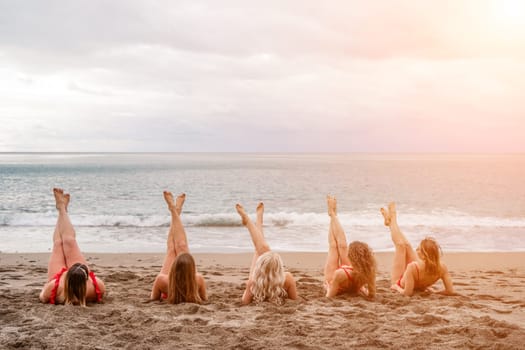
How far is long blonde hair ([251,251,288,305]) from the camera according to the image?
6.07 metres

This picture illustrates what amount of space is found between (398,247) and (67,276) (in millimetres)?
4847

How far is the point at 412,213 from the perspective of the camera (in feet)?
83.3

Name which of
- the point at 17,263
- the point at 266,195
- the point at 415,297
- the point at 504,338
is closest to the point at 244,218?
the point at 415,297

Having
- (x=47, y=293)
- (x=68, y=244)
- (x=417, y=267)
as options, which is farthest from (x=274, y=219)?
(x=47, y=293)

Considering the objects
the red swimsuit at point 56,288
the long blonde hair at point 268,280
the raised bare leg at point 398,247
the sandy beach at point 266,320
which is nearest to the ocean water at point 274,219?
the raised bare leg at point 398,247

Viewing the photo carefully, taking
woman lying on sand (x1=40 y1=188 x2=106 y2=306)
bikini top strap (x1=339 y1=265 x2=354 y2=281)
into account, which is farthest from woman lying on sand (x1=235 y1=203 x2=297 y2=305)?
woman lying on sand (x1=40 y1=188 x2=106 y2=306)

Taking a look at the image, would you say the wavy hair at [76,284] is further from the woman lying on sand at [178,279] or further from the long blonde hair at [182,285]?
the long blonde hair at [182,285]

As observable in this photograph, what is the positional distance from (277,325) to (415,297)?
2486 mm

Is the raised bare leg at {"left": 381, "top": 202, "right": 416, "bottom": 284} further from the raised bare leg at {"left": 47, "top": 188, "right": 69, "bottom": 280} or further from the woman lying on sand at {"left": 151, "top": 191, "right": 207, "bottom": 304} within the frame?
the raised bare leg at {"left": 47, "top": 188, "right": 69, "bottom": 280}

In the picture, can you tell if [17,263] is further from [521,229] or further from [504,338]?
[521,229]

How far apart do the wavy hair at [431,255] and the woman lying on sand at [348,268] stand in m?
0.85

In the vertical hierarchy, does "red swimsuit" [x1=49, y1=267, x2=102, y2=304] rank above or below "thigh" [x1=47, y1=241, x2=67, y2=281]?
below

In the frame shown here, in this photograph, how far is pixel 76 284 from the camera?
590 cm

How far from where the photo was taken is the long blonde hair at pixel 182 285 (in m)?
6.12
